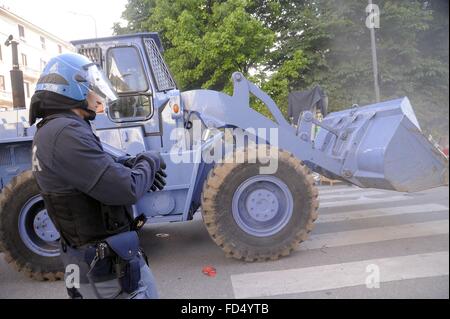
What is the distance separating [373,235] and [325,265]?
4.27 ft

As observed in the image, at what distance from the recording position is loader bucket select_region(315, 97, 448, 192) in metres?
4.66

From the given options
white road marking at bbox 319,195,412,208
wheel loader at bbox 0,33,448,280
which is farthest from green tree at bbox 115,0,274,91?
white road marking at bbox 319,195,412,208

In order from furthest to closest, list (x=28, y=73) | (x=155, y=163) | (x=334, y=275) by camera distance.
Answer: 1. (x=28, y=73)
2. (x=334, y=275)
3. (x=155, y=163)

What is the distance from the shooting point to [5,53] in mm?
4141

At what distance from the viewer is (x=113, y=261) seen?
2.11m

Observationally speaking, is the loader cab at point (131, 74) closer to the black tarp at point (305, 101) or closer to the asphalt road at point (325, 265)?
the black tarp at point (305, 101)

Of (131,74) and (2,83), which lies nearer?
(2,83)

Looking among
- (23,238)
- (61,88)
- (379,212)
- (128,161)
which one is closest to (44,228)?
Result: (23,238)

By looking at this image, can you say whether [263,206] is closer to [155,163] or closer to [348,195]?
[155,163]

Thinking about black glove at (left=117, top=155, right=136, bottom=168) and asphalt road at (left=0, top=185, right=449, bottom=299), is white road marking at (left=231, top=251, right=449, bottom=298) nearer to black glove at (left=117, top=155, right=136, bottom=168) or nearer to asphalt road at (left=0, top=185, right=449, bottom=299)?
asphalt road at (left=0, top=185, right=449, bottom=299)

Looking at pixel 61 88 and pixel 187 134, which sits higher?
pixel 61 88

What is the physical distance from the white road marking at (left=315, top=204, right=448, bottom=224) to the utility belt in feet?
14.9

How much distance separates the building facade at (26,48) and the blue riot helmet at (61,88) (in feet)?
5.98
